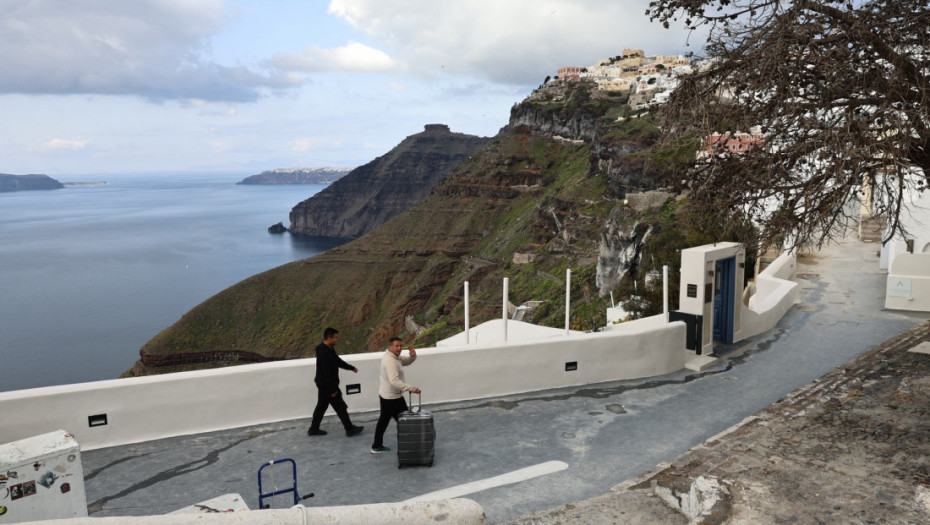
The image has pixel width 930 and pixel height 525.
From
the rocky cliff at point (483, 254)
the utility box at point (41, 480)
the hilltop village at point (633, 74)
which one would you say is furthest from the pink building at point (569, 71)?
the utility box at point (41, 480)

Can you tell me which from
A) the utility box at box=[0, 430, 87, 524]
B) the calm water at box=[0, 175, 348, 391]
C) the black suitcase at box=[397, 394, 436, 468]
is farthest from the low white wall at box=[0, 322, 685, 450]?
the calm water at box=[0, 175, 348, 391]

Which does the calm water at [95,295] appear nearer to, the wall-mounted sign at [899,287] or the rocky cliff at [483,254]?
the rocky cliff at [483,254]

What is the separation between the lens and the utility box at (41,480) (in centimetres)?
487

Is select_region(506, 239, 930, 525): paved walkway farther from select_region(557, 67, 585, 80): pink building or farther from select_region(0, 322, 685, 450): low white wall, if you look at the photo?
select_region(557, 67, 585, 80): pink building

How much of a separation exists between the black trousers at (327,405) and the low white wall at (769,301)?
8703 millimetres

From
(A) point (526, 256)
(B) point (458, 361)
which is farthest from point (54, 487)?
(A) point (526, 256)

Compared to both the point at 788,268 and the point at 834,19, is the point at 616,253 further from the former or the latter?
the point at 834,19

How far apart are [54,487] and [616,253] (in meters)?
52.6

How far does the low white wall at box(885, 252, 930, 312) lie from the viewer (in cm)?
1576

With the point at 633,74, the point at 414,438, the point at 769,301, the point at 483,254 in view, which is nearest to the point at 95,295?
the point at 483,254

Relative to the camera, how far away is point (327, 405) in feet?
26.3

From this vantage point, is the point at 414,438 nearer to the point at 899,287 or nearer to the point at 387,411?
the point at 387,411

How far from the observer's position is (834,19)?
8539mm

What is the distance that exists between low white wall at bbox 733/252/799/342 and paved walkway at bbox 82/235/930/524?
3.02m
